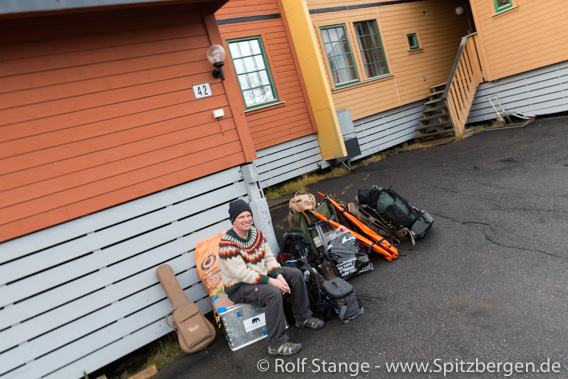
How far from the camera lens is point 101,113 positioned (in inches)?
169

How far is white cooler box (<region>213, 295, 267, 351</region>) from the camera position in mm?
3875

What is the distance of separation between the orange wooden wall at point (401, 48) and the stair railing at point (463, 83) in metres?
1.41

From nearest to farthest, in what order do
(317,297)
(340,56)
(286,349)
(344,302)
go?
(286,349)
(344,302)
(317,297)
(340,56)

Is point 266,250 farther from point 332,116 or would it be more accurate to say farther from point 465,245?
point 332,116

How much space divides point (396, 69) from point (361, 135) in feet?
8.16

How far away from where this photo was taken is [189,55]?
16.0 feet

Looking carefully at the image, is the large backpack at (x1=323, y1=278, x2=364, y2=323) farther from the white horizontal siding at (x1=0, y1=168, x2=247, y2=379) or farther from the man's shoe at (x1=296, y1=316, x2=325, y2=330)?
the white horizontal siding at (x1=0, y1=168, x2=247, y2=379)

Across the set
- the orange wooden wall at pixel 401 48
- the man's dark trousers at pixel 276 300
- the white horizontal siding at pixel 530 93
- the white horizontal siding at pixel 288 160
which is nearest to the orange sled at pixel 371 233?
the man's dark trousers at pixel 276 300

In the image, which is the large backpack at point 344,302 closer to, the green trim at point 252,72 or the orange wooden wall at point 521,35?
the green trim at point 252,72

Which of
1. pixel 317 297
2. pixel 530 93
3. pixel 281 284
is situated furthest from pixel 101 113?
pixel 530 93

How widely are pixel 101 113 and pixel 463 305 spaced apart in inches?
169

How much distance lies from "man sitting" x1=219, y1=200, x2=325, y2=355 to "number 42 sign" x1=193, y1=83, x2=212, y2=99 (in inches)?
74.8

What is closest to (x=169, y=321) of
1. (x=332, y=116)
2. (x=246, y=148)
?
(x=246, y=148)

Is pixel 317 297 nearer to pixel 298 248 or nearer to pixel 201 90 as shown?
pixel 298 248
